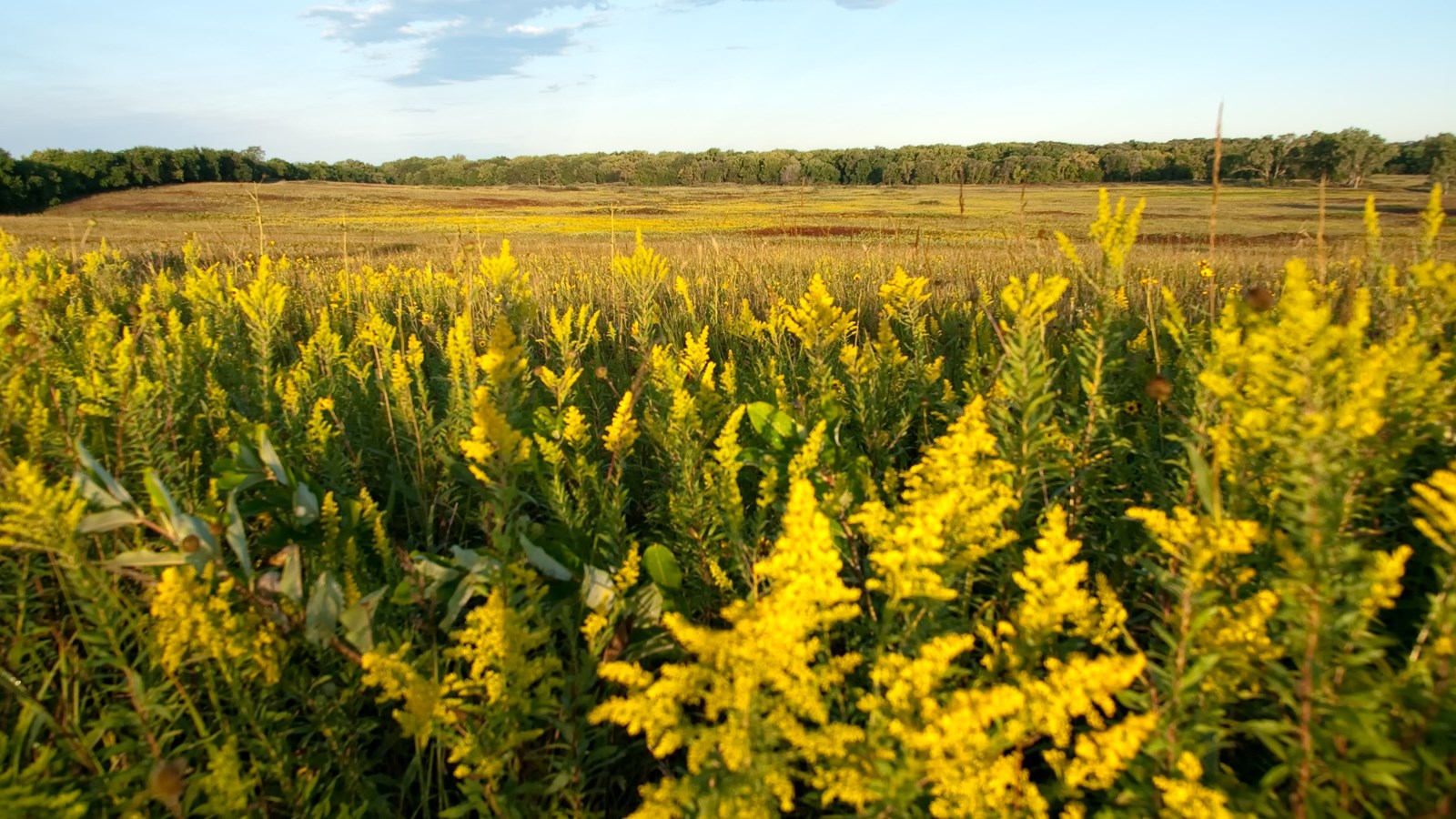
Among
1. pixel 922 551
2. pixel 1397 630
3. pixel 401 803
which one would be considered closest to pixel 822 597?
pixel 922 551

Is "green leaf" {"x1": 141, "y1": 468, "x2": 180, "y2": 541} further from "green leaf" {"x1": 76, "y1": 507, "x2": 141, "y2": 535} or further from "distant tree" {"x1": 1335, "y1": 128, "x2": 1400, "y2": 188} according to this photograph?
"distant tree" {"x1": 1335, "y1": 128, "x2": 1400, "y2": 188}

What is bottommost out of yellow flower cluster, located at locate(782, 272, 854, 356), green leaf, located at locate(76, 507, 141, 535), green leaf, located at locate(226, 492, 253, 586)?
green leaf, located at locate(226, 492, 253, 586)

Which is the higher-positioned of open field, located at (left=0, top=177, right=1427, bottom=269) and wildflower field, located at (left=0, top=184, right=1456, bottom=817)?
open field, located at (left=0, top=177, right=1427, bottom=269)

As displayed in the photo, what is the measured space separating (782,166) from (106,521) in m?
70.1

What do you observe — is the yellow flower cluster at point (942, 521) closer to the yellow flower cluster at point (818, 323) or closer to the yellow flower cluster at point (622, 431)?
the yellow flower cluster at point (622, 431)

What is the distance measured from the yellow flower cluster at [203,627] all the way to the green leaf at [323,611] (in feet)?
0.25

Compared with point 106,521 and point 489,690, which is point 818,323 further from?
point 106,521

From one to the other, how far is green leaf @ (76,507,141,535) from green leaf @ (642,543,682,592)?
1119mm

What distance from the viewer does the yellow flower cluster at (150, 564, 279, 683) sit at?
1328 millimetres

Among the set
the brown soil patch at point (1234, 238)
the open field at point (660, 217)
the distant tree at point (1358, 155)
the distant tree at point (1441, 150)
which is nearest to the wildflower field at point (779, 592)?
the open field at point (660, 217)

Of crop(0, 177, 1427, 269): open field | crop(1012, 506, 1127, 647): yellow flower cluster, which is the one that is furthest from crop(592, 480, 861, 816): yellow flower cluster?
crop(0, 177, 1427, 269): open field

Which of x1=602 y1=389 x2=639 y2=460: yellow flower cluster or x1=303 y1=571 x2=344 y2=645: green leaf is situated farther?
x1=602 y1=389 x2=639 y2=460: yellow flower cluster

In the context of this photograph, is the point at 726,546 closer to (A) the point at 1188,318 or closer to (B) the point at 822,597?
(B) the point at 822,597

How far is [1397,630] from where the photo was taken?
59.2 inches
